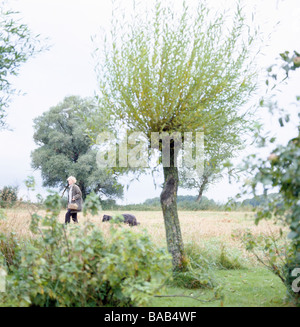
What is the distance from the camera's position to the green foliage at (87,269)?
13.7ft

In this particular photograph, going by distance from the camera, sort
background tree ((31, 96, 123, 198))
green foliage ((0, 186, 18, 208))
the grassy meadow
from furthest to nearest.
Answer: background tree ((31, 96, 123, 198))
green foliage ((0, 186, 18, 208))
the grassy meadow

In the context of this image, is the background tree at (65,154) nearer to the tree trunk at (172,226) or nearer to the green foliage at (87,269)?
the tree trunk at (172,226)

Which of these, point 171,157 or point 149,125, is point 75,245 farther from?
point 171,157

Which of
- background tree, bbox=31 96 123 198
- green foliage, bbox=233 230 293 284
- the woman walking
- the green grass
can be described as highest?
background tree, bbox=31 96 123 198

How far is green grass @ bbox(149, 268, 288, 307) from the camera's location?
6.10 m

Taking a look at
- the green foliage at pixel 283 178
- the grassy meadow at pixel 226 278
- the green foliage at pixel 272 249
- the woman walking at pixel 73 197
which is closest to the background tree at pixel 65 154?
the woman walking at pixel 73 197

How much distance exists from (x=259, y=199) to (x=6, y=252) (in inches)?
239

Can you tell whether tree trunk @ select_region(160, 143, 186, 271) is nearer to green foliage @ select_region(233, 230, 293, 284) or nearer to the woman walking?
green foliage @ select_region(233, 230, 293, 284)

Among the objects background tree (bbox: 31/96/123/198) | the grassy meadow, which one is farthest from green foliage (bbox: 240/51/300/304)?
background tree (bbox: 31/96/123/198)

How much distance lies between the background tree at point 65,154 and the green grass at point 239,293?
2530 centimetres

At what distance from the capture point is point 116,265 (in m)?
4.38

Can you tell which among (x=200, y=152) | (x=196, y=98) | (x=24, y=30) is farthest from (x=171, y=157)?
(x=24, y=30)

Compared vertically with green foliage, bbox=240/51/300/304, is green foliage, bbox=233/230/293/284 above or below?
below

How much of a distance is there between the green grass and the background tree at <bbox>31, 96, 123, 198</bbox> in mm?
25295
